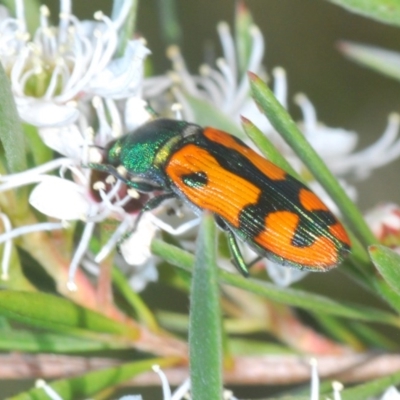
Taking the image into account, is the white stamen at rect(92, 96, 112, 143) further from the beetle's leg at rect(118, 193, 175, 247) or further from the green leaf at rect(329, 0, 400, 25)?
the green leaf at rect(329, 0, 400, 25)

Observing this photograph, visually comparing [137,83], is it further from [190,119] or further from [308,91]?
[308,91]

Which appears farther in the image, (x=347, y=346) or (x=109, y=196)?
(x=347, y=346)

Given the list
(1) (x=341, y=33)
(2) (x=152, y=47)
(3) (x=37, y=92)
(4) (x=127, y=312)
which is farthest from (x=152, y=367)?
(1) (x=341, y=33)

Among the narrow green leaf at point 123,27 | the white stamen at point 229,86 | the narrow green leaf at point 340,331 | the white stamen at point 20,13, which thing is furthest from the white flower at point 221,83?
the narrow green leaf at point 340,331

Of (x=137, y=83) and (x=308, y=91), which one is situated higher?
(x=308, y=91)

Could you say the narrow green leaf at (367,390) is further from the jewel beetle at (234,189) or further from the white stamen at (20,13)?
the white stamen at (20,13)

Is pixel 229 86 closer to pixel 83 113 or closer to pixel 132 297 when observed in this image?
pixel 83 113

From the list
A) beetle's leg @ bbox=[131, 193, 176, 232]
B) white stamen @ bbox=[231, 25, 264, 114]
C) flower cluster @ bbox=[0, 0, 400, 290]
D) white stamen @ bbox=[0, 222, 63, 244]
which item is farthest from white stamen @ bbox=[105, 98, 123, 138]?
white stamen @ bbox=[231, 25, 264, 114]

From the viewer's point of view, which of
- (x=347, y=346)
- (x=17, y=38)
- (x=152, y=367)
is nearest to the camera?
(x=152, y=367)

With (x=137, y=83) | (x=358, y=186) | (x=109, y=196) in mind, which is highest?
(x=358, y=186)
